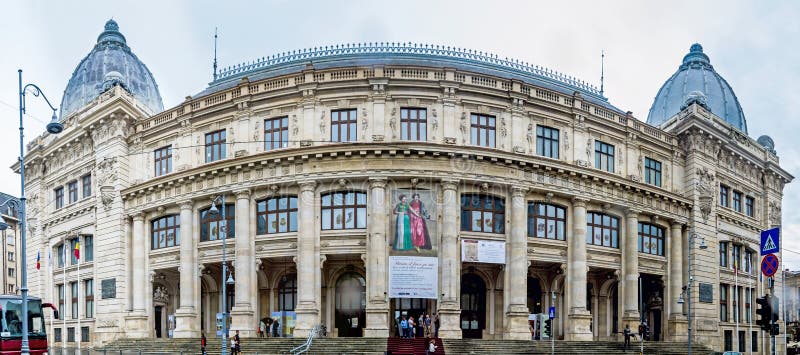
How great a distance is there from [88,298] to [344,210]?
24.4m

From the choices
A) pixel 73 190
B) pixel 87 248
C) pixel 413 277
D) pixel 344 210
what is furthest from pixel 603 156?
pixel 73 190

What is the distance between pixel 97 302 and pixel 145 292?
5420 millimetres

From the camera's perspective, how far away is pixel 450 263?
44.3 metres

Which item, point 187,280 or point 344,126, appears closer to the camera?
point 344,126

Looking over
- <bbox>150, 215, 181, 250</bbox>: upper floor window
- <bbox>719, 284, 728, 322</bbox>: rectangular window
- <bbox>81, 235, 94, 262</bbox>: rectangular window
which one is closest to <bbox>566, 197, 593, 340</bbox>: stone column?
<bbox>719, 284, 728, 322</bbox>: rectangular window

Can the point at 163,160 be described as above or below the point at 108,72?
below

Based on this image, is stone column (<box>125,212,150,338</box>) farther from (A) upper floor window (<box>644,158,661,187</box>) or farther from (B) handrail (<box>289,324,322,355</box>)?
(A) upper floor window (<box>644,158,661,187</box>)

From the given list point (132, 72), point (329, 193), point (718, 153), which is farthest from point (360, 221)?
point (132, 72)

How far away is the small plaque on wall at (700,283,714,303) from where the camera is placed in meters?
55.8

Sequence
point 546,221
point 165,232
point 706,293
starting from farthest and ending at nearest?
point 706,293, point 165,232, point 546,221

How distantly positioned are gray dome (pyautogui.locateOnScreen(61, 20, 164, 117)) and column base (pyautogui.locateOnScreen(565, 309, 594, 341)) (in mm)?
41035

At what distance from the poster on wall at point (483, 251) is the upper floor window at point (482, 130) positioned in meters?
5.96

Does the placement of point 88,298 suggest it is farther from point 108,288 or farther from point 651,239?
point 651,239

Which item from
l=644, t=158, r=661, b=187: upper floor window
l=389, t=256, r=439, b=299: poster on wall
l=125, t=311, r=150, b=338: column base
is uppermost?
l=644, t=158, r=661, b=187: upper floor window
